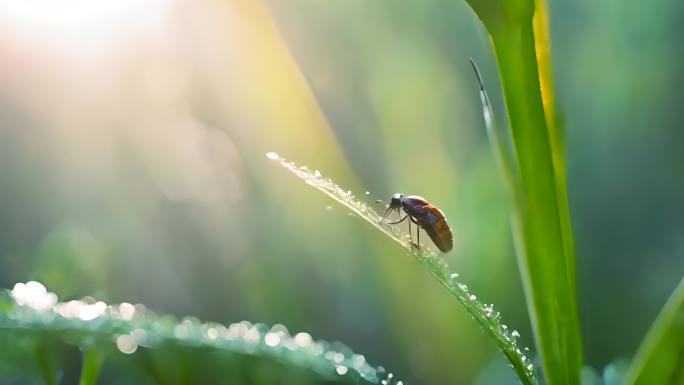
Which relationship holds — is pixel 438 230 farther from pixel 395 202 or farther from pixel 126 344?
pixel 126 344

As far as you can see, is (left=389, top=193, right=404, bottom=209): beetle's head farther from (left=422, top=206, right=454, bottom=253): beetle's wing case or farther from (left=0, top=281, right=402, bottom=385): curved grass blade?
(left=0, top=281, right=402, bottom=385): curved grass blade

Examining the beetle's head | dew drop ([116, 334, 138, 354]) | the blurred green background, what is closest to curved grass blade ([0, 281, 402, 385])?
dew drop ([116, 334, 138, 354])

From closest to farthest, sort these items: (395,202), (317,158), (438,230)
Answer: (438,230) → (395,202) → (317,158)

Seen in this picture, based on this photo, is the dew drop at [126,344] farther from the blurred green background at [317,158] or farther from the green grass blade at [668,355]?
the blurred green background at [317,158]

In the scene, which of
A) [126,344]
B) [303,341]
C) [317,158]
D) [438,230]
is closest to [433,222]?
[438,230]

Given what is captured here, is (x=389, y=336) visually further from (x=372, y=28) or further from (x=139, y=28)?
(x=139, y=28)

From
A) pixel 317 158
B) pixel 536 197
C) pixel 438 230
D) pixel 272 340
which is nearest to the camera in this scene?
pixel 536 197
